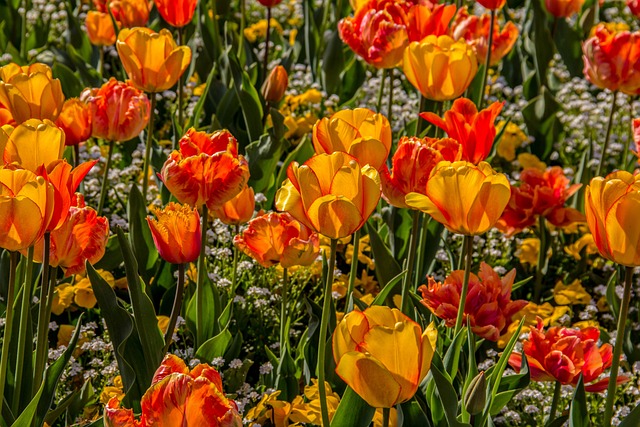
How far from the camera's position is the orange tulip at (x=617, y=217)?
1.58 m

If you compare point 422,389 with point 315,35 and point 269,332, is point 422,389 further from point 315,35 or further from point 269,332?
point 315,35

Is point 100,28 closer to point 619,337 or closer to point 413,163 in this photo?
point 413,163

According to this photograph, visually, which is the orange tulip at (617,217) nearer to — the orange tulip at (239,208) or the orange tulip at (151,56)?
the orange tulip at (239,208)

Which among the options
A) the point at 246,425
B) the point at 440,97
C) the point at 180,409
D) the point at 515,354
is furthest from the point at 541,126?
the point at 180,409

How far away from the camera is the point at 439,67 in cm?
252

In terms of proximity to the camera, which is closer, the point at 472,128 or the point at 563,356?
the point at 563,356

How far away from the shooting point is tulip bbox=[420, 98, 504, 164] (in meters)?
2.12

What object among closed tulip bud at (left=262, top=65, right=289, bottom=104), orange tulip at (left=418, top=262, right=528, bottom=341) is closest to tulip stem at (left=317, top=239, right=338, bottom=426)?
orange tulip at (left=418, top=262, right=528, bottom=341)

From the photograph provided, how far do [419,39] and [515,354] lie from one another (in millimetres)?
1152

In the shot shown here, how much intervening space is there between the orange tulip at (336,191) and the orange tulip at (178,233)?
304mm

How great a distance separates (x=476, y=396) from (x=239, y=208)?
87 centimetres

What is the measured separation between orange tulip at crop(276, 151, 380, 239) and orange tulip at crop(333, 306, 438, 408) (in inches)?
7.9

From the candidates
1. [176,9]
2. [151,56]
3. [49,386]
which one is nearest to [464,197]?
[49,386]

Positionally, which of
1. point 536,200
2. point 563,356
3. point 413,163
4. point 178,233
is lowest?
point 536,200
